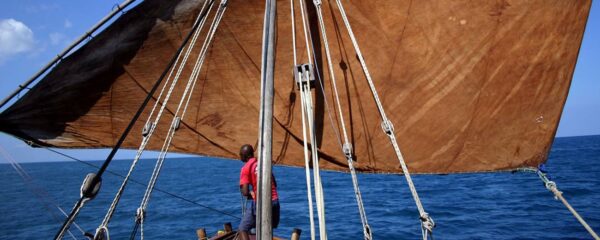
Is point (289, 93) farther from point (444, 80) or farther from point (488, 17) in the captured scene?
point (488, 17)

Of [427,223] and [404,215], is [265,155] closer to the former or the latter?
[427,223]

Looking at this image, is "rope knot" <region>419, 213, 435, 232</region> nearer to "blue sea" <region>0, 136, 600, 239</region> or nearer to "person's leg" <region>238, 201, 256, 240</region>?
"person's leg" <region>238, 201, 256, 240</region>

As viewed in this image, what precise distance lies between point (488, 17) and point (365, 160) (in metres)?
2.75

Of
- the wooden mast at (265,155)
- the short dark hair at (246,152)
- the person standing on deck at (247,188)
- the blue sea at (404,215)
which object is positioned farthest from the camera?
the blue sea at (404,215)

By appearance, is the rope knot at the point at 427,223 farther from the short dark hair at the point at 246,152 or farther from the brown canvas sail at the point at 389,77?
the short dark hair at the point at 246,152

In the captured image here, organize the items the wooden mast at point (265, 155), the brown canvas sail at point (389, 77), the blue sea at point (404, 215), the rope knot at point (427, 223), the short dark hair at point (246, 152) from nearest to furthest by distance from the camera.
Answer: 1. the wooden mast at point (265, 155)
2. the rope knot at point (427, 223)
3. the short dark hair at point (246, 152)
4. the brown canvas sail at point (389, 77)
5. the blue sea at point (404, 215)

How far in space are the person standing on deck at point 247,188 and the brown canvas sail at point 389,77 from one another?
3.93ft

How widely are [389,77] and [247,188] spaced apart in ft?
8.97

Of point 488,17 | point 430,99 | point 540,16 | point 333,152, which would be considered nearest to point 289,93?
point 333,152

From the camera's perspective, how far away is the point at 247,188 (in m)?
4.33

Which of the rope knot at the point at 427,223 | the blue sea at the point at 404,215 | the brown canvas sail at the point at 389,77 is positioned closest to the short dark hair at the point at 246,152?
the brown canvas sail at the point at 389,77

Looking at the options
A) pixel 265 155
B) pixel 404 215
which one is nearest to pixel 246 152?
pixel 265 155

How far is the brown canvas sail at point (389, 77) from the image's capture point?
16.4ft

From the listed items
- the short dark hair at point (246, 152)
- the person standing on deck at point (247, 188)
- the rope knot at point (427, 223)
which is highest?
the short dark hair at point (246, 152)
